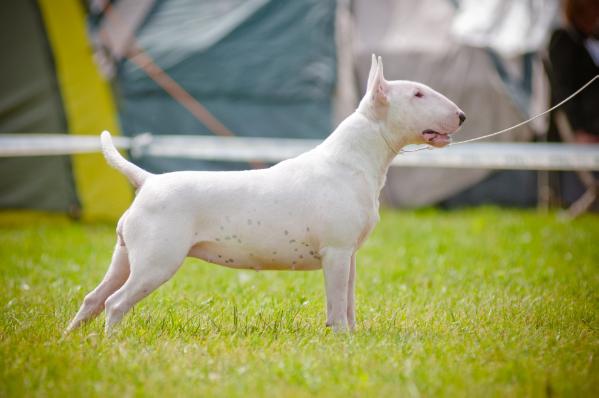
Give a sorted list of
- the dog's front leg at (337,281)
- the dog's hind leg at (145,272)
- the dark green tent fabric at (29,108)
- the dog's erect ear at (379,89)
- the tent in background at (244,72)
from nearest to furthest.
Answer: the dog's hind leg at (145,272), the dog's front leg at (337,281), the dog's erect ear at (379,89), the dark green tent fabric at (29,108), the tent in background at (244,72)

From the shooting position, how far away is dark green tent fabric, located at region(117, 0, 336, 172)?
34.9 feet

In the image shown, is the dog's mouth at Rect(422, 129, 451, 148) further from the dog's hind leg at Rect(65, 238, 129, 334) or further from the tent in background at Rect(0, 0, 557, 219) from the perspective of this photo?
the tent in background at Rect(0, 0, 557, 219)

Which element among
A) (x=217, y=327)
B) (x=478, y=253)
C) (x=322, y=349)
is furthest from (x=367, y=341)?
(x=478, y=253)

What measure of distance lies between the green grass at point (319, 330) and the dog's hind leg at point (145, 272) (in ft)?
0.59

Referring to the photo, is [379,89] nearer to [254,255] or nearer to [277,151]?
[254,255]

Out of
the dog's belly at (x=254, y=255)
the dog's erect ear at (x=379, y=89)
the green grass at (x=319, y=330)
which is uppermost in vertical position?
the dog's erect ear at (x=379, y=89)

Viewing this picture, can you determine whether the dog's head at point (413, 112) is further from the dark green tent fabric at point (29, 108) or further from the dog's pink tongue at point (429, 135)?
the dark green tent fabric at point (29, 108)

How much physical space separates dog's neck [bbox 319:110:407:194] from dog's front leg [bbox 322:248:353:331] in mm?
458

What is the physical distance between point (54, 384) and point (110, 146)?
1574 mm

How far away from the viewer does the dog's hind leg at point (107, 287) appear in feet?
14.4

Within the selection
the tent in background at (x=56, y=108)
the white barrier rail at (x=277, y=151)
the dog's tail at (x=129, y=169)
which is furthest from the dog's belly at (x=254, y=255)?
the tent in background at (x=56, y=108)

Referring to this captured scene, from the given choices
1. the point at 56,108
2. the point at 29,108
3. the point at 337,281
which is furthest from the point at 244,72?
the point at 337,281

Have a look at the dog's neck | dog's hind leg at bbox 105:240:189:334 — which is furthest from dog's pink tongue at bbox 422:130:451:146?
dog's hind leg at bbox 105:240:189:334

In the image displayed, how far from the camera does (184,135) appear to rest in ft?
35.5
